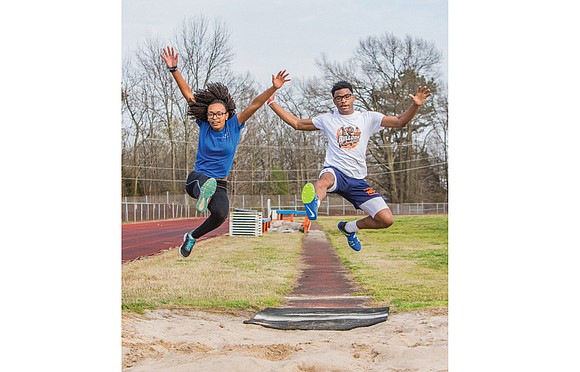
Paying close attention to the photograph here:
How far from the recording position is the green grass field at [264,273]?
7.57m

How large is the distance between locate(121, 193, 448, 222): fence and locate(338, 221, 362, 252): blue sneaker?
0.42 meters

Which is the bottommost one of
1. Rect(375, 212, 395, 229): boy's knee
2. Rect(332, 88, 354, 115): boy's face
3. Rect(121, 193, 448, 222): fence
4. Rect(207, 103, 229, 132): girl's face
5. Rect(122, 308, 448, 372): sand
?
Rect(122, 308, 448, 372): sand

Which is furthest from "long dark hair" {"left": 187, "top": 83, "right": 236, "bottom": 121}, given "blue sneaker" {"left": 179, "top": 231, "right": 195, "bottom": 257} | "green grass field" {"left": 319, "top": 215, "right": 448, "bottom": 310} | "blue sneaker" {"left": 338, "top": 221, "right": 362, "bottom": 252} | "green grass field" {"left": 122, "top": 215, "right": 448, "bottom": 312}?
"green grass field" {"left": 319, "top": 215, "right": 448, "bottom": 310}

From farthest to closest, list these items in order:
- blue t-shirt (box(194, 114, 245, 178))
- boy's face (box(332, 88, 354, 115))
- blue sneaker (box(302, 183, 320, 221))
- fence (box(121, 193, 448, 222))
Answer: fence (box(121, 193, 448, 222))
boy's face (box(332, 88, 354, 115))
blue t-shirt (box(194, 114, 245, 178))
blue sneaker (box(302, 183, 320, 221))

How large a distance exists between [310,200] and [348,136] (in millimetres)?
692

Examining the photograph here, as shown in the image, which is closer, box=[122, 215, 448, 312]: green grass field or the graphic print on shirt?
the graphic print on shirt

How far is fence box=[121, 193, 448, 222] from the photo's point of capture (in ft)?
24.6

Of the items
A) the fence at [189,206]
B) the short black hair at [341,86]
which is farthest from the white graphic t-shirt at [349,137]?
the fence at [189,206]

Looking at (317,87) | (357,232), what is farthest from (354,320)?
(317,87)

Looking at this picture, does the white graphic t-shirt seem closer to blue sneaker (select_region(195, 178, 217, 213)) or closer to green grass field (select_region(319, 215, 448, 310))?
green grass field (select_region(319, 215, 448, 310))

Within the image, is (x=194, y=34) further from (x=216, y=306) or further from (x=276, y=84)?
(x=216, y=306)

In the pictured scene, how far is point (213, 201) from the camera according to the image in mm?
7070

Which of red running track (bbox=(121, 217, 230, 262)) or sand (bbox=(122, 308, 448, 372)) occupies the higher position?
red running track (bbox=(121, 217, 230, 262))

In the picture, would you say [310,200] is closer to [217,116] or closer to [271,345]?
[217,116]
